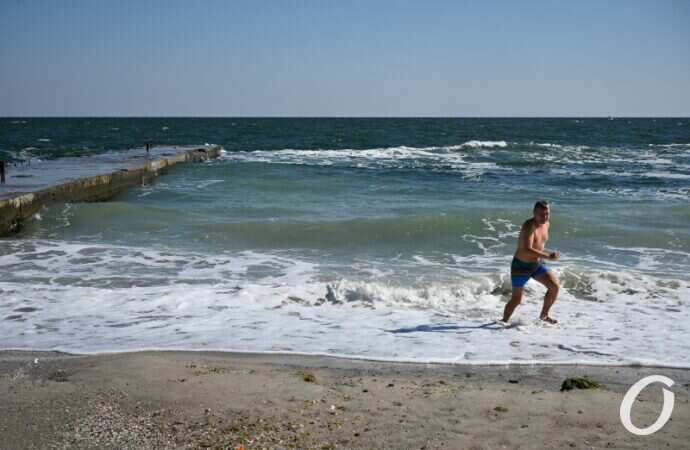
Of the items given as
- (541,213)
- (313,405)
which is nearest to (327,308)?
(541,213)

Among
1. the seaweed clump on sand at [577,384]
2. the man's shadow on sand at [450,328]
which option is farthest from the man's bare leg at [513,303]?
the seaweed clump on sand at [577,384]

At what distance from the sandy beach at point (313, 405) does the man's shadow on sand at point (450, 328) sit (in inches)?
45.8

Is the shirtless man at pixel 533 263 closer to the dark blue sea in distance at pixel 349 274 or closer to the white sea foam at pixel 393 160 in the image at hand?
the dark blue sea in distance at pixel 349 274

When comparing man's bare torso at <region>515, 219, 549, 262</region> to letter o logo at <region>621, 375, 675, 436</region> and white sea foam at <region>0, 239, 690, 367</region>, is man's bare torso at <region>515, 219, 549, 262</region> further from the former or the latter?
letter o logo at <region>621, 375, 675, 436</region>

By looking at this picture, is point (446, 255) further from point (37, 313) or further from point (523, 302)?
point (37, 313)

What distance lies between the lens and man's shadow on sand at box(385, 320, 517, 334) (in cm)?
724

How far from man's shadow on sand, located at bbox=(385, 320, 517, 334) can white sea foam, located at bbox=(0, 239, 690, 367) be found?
0.07 ft

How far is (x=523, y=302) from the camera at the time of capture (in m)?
8.63

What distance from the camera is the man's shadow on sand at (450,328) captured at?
724 cm

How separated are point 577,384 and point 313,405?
1.97 m

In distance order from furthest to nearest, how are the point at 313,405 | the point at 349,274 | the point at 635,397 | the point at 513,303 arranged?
the point at 349,274, the point at 513,303, the point at 635,397, the point at 313,405

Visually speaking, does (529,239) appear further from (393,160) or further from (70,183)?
(393,160)

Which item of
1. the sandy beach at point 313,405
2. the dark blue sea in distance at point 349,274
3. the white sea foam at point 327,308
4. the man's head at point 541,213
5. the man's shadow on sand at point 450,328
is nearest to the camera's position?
the sandy beach at point 313,405

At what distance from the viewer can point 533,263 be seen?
7.46 m
